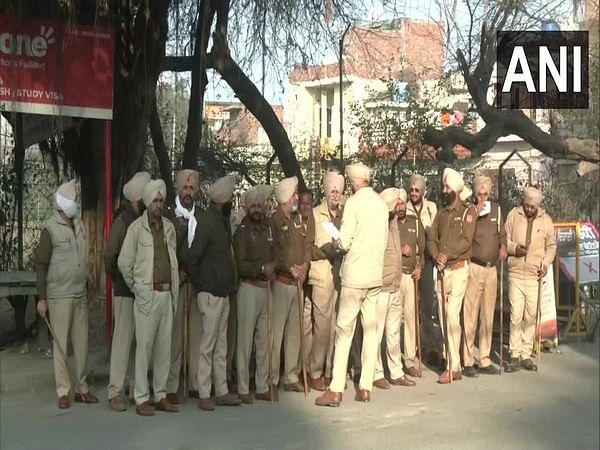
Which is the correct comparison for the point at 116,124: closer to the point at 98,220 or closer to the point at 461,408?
the point at 98,220

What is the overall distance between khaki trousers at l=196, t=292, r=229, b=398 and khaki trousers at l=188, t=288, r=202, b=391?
0.26 ft

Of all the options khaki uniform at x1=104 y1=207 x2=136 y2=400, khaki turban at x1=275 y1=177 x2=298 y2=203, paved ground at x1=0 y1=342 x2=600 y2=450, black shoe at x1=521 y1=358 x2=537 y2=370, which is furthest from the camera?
black shoe at x1=521 y1=358 x2=537 y2=370

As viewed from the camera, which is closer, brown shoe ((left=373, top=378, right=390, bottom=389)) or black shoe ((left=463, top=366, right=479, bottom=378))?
brown shoe ((left=373, top=378, right=390, bottom=389))

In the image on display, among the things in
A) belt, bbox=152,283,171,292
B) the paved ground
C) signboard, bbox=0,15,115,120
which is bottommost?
the paved ground

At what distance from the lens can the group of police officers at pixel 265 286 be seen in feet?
23.7

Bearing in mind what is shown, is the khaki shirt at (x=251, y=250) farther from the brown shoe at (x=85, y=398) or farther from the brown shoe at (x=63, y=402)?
the brown shoe at (x=63, y=402)

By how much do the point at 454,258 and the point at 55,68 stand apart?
4297mm

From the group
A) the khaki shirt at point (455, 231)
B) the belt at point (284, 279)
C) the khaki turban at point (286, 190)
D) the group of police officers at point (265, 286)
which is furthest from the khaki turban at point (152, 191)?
the khaki shirt at point (455, 231)

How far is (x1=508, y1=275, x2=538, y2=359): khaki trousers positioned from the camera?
9.31 meters

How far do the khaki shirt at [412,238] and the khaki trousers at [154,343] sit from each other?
99.9 inches

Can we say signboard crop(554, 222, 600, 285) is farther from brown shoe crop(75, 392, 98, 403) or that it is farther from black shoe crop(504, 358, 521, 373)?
brown shoe crop(75, 392, 98, 403)

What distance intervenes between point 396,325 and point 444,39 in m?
6.26

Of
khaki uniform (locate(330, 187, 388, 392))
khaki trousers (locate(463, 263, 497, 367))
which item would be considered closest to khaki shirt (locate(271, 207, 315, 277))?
khaki uniform (locate(330, 187, 388, 392))

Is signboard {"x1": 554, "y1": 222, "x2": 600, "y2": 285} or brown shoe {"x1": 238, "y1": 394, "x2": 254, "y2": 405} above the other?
signboard {"x1": 554, "y1": 222, "x2": 600, "y2": 285}
